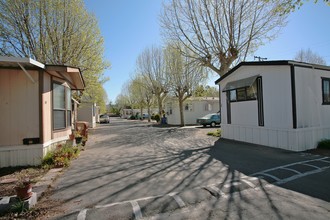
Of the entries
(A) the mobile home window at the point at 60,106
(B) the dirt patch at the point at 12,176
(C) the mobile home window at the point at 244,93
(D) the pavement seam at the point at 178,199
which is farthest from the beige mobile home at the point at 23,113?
(C) the mobile home window at the point at 244,93

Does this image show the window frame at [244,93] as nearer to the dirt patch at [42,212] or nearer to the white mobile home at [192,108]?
the dirt patch at [42,212]

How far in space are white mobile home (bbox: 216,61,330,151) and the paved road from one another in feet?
5.27

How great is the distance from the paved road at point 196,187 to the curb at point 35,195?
9.9 inches

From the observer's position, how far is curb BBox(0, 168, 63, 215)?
11.7 feet

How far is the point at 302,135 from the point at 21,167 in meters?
10.4

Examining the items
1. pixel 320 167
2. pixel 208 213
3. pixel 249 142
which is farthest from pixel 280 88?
pixel 208 213

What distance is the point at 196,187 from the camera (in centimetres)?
462

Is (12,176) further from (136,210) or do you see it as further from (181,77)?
(181,77)

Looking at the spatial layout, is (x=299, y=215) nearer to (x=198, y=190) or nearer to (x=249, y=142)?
(x=198, y=190)

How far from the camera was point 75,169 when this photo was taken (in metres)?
6.36

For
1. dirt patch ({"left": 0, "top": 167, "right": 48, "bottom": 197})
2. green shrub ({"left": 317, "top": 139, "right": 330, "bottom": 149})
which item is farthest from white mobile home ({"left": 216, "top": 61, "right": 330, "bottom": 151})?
dirt patch ({"left": 0, "top": 167, "right": 48, "bottom": 197})

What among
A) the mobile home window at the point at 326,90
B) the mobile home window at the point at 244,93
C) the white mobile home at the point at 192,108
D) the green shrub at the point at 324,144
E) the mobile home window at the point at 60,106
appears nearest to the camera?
the mobile home window at the point at 60,106

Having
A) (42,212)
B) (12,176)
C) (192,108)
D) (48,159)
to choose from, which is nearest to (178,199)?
(42,212)

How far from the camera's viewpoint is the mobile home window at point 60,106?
8016 mm
